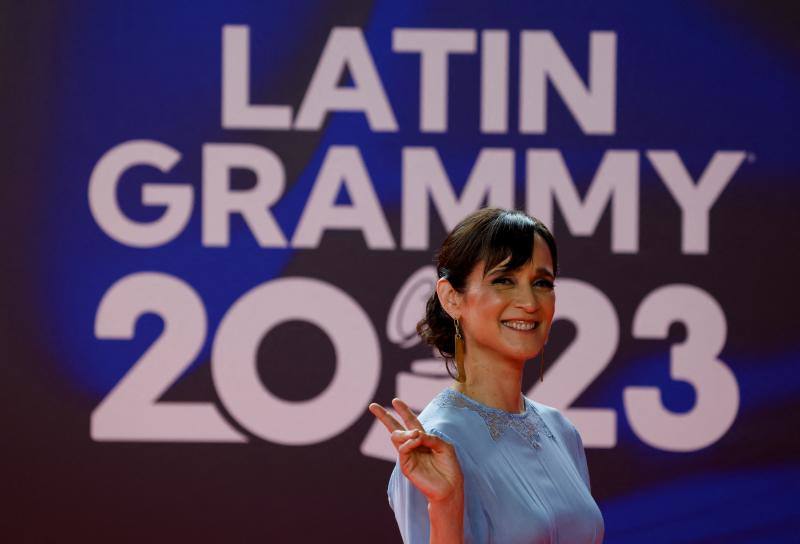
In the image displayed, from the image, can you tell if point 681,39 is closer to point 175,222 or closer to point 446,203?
point 446,203

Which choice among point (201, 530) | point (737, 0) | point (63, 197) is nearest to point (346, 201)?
point (63, 197)

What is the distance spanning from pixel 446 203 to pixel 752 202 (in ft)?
3.89

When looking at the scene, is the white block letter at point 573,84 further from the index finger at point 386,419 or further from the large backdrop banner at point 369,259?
the index finger at point 386,419

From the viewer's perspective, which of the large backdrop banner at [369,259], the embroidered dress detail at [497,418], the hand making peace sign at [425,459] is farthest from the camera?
the large backdrop banner at [369,259]

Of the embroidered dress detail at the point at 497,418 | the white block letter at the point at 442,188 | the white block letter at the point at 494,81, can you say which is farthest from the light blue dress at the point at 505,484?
the white block letter at the point at 494,81

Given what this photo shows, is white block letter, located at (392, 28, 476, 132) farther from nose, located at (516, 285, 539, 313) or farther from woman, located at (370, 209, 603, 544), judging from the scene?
nose, located at (516, 285, 539, 313)

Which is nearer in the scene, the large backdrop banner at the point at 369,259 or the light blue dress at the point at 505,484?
the light blue dress at the point at 505,484

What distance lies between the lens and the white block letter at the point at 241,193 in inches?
149

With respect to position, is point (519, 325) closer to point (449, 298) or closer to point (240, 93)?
point (449, 298)

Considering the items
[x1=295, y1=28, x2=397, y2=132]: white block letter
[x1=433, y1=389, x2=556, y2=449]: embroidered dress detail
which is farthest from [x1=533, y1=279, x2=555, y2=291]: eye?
[x1=295, y1=28, x2=397, y2=132]: white block letter

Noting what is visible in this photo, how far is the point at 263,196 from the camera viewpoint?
12.4ft

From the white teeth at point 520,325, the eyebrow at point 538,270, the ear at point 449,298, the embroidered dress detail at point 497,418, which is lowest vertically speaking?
the embroidered dress detail at point 497,418

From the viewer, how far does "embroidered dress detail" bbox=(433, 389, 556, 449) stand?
5.96ft

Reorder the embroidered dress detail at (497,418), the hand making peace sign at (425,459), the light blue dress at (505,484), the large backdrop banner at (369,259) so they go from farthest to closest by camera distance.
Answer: the large backdrop banner at (369,259) → the embroidered dress detail at (497,418) → the light blue dress at (505,484) → the hand making peace sign at (425,459)
